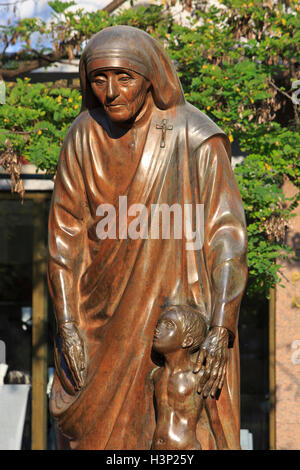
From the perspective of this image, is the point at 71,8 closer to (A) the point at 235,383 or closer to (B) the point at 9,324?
(B) the point at 9,324

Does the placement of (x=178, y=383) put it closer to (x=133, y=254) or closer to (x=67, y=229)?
(x=133, y=254)

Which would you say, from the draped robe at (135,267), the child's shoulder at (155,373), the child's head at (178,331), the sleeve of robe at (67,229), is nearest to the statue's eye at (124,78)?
the draped robe at (135,267)

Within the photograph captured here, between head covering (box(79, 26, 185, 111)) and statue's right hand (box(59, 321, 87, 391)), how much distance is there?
3.47ft

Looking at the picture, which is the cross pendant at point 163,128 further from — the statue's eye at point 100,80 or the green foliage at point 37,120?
the green foliage at point 37,120

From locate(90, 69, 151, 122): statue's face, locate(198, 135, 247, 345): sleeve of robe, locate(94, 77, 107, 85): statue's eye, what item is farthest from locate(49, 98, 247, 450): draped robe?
locate(94, 77, 107, 85): statue's eye

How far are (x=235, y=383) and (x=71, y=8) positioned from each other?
226 inches

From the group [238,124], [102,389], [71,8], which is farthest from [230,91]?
[102,389]

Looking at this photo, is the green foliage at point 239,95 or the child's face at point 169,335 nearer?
the child's face at point 169,335

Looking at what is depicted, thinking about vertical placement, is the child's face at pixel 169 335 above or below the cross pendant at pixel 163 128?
below

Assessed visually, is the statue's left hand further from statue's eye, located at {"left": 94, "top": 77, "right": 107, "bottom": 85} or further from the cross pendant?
statue's eye, located at {"left": 94, "top": 77, "right": 107, "bottom": 85}

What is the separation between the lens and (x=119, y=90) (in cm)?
398

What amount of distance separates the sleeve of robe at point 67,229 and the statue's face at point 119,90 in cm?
31

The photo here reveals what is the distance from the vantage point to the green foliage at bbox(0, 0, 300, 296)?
791cm

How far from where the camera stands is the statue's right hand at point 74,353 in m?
4.00
